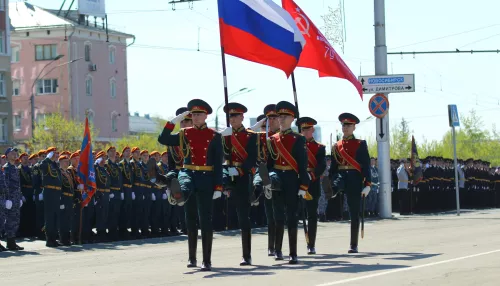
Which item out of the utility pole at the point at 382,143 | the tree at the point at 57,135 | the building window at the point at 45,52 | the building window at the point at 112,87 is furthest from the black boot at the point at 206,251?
the building window at the point at 112,87

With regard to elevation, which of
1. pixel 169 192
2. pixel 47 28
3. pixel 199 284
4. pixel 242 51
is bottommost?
pixel 199 284

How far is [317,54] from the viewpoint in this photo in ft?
64.0

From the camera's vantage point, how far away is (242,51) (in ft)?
54.5

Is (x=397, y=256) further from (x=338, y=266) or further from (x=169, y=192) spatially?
(x=169, y=192)

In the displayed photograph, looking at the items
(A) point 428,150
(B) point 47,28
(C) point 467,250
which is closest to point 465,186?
(C) point 467,250

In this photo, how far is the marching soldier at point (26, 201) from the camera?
878 inches

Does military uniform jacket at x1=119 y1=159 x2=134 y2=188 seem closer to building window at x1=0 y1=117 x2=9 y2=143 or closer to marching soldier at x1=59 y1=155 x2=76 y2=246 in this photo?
marching soldier at x1=59 y1=155 x2=76 y2=246

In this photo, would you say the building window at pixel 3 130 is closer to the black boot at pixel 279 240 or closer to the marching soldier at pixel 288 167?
the black boot at pixel 279 240

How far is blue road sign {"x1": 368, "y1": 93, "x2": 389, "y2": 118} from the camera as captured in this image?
28719 millimetres

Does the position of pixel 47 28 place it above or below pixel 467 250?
above

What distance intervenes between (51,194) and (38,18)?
6665 centimetres

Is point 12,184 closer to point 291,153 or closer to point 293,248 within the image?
point 291,153

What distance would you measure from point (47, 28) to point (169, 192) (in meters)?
72.4

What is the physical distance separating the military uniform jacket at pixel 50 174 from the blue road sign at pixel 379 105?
10.6 meters
